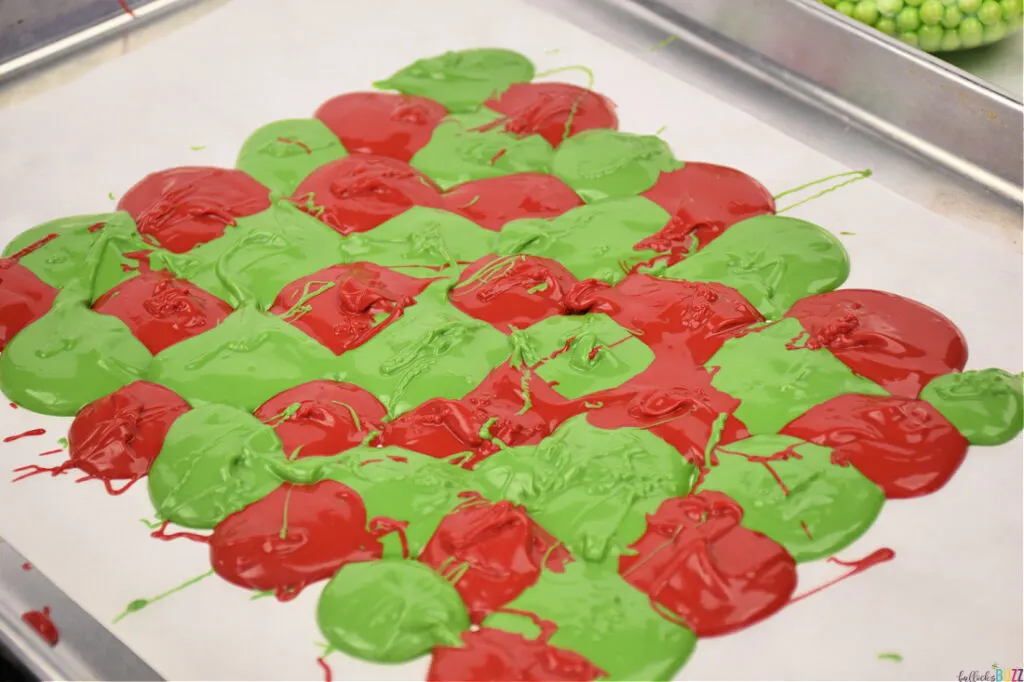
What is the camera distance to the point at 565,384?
158cm

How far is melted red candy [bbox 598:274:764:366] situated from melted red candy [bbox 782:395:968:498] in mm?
182

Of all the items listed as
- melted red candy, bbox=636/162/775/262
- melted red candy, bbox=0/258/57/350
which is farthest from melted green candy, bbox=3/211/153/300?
melted red candy, bbox=636/162/775/262

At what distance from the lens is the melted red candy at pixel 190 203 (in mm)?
1835

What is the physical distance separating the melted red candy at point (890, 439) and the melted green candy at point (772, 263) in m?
0.22

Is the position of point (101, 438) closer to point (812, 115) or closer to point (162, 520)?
point (162, 520)

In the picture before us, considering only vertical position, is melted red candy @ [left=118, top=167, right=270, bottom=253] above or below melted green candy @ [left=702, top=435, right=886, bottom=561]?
above

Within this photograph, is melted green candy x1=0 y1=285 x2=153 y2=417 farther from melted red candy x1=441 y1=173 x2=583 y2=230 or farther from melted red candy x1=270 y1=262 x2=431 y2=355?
melted red candy x1=441 y1=173 x2=583 y2=230

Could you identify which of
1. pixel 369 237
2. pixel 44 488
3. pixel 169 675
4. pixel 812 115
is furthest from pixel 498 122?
pixel 169 675

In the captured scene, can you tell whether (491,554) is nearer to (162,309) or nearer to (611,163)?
(162,309)

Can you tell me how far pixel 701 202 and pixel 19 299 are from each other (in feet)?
3.56

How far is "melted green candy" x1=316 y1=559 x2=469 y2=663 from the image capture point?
1296mm

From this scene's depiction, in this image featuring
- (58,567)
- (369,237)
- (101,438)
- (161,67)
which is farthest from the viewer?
(161,67)

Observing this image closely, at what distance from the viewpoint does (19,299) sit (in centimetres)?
174

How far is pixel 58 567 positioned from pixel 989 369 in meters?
1.27
